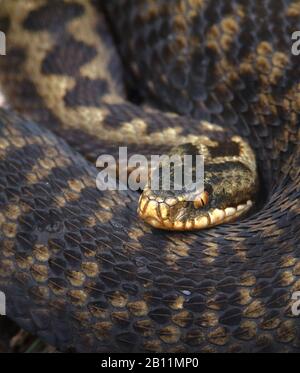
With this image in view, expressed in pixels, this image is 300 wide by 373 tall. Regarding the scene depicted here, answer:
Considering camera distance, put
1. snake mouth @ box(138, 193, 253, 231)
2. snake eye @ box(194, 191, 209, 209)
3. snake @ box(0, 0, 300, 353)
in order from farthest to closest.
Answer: snake eye @ box(194, 191, 209, 209), snake mouth @ box(138, 193, 253, 231), snake @ box(0, 0, 300, 353)

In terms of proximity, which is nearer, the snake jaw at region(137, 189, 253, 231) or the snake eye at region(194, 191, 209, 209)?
the snake jaw at region(137, 189, 253, 231)

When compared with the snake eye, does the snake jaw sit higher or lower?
lower

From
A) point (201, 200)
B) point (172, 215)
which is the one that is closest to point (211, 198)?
point (201, 200)

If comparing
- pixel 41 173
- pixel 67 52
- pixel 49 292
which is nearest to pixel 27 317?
pixel 49 292

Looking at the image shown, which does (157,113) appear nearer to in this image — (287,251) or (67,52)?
(67,52)

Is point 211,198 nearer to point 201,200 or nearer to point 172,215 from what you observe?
point 201,200

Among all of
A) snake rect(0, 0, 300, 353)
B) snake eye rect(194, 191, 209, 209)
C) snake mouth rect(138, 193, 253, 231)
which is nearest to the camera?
snake rect(0, 0, 300, 353)
